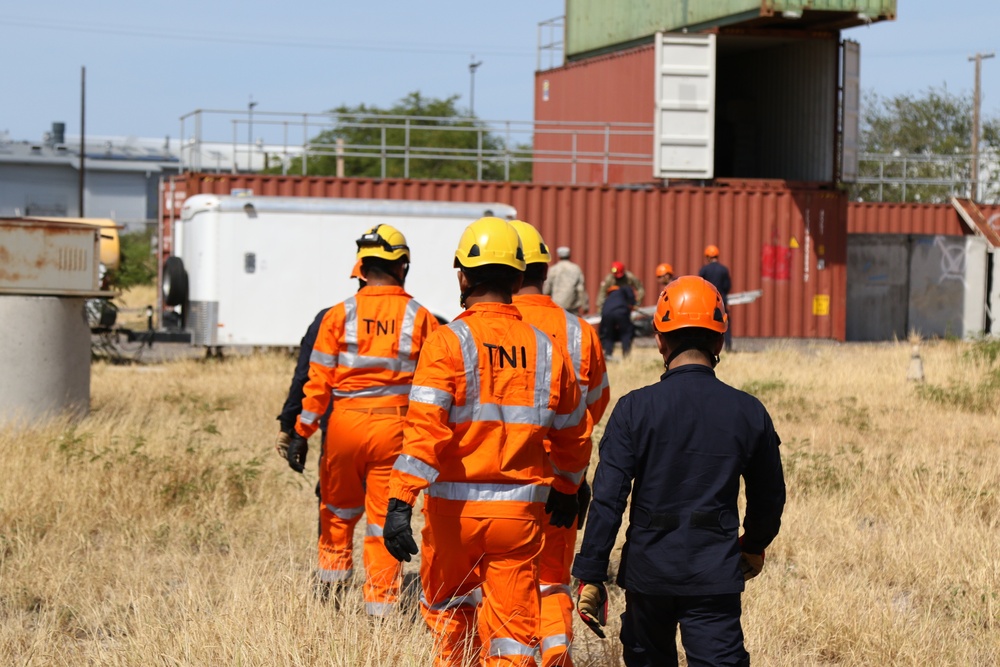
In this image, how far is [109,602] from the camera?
19.4ft

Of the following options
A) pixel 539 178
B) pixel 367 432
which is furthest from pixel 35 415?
pixel 539 178

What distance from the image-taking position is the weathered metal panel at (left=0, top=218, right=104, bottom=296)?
1074 centimetres

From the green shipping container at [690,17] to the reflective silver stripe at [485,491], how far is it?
18885mm

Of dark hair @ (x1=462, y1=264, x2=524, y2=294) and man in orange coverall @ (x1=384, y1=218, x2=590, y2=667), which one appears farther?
dark hair @ (x1=462, y1=264, x2=524, y2=294)

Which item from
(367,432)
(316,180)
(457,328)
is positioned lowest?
(367,432)

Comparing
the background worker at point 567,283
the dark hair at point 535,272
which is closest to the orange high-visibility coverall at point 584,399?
the dark hair at point 535,272

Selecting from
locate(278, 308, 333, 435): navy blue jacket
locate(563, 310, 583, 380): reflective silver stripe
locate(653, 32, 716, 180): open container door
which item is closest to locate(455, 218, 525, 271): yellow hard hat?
locate(563, 310, 583, 380): reflective silver stripe

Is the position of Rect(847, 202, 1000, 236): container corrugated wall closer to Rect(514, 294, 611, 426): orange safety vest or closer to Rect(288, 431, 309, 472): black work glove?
Rect(288, 431, 309, 472): black work glove

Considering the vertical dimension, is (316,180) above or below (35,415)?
above

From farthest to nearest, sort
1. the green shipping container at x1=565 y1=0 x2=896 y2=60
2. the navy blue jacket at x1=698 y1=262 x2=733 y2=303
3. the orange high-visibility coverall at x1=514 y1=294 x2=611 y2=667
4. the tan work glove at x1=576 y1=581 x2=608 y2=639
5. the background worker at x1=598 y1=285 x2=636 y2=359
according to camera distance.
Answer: the green shipping container at x1=565 y1=0 x2=896 y2=60 → the navy blue jacket at x1=698 y1=262 x2=733 y2=303 → the background worker at x1=598 y1=285 x2=636 y2=359 → the orange high-visibility coverall at x1=514 y1=294 x2=611 y2=667 → the tan work glove at x1=576 y1=581 x2=608 y2=639

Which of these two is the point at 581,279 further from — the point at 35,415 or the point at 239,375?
the point at 35,415

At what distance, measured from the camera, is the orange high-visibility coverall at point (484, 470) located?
4.11 meters

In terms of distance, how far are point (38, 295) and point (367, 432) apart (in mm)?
5977

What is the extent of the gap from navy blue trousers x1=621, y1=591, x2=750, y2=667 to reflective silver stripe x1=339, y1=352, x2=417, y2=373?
2.25m
